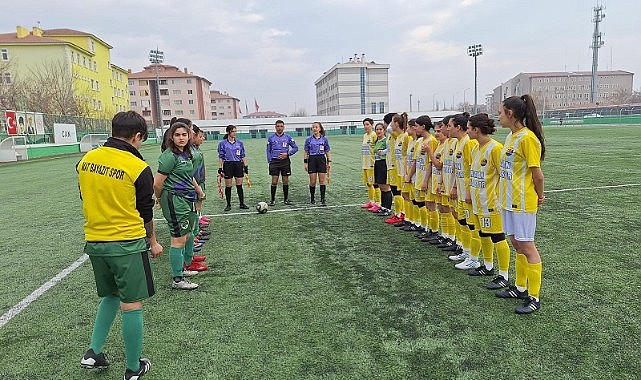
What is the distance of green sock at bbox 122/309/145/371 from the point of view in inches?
117

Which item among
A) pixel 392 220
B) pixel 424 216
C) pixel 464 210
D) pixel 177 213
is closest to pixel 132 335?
pixel 177 213

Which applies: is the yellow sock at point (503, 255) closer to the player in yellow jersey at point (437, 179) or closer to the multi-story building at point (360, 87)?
the player in yellow jersey at point (437, 179)

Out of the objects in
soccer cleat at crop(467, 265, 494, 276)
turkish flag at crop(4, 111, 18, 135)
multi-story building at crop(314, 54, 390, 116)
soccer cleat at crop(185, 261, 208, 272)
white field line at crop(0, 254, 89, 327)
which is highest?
multi-story building at crop(314, 54, 390, 116)

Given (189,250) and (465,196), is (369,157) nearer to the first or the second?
(465,196)

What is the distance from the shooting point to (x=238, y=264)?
5.69 m

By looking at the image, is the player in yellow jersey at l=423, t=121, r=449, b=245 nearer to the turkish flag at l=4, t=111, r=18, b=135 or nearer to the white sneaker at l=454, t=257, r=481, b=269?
the white sneaker at l=454, t=257, r=481, b=269

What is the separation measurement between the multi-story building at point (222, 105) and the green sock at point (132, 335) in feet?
506

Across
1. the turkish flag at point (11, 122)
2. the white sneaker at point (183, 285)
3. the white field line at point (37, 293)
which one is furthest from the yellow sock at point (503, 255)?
the turkish flag at point (11, 122)

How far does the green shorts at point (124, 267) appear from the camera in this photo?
2.89 metres

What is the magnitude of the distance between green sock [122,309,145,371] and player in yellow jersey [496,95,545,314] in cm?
315

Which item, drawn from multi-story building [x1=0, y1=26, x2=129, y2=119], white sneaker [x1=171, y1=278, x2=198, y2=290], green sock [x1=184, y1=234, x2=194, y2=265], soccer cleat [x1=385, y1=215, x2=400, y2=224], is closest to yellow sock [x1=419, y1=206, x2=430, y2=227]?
soccer cleat [x1=385, y1=215, x2=400, y2=224]

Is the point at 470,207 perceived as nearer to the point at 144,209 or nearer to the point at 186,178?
the point at 186,178

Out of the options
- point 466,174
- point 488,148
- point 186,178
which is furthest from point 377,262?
point 186,178

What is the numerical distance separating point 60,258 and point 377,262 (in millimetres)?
4489
